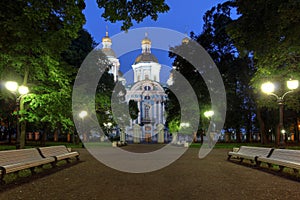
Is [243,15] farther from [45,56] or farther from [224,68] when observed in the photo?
[224,68]

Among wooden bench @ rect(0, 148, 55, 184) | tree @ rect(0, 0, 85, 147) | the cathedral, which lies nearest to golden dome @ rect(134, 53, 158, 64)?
the cathedral

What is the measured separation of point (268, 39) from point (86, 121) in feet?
88.6

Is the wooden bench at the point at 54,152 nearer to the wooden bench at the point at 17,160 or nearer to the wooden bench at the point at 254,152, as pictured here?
the wooden bench at the point at 17,160

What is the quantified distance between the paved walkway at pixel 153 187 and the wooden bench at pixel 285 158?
1.61 feet

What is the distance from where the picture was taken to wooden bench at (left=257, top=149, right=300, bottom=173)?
9.08 metres

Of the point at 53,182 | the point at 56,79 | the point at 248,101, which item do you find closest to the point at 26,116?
the point at 56,79

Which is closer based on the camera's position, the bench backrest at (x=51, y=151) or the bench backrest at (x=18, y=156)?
the bench backrest at (x=18, y=156)

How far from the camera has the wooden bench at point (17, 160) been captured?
8.03 metres

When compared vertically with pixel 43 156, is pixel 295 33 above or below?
above

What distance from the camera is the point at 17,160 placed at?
9305 millimetres

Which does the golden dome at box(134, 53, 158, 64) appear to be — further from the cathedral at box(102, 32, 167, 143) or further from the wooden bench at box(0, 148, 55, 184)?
the wooden bench at box(0, 148, 55, 184)

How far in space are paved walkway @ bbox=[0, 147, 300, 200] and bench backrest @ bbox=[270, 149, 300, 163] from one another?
0.88 m

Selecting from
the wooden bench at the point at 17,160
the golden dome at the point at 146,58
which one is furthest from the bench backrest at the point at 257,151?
the golden dome at the point at 146,58

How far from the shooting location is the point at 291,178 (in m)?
9.07
